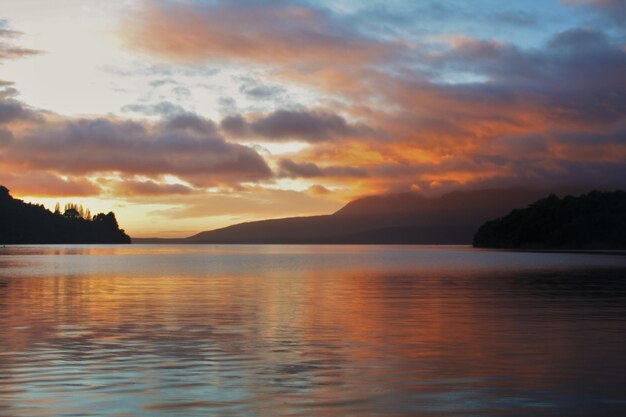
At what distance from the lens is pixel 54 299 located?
51219 mm

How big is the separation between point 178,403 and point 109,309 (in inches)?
1066

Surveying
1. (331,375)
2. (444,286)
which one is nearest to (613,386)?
(331,375)

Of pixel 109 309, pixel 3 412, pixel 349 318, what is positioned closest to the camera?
pixel 3 412

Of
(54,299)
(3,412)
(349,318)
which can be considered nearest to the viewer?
(3,412)

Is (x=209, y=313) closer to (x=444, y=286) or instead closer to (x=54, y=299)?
(x=54, y=299)

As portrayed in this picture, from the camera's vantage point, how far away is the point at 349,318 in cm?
3841

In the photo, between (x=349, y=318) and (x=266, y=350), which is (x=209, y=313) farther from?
(x=266, y=350)

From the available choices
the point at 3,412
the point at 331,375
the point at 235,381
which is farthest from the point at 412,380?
the point at 3,412

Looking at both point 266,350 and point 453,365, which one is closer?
point 453,365

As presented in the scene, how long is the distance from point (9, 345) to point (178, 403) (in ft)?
41.3

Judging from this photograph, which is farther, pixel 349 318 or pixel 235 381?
pixel 349 318

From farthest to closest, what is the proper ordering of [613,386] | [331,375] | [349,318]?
[349,318], [331,375], [613,386]

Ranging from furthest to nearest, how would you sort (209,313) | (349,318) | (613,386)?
(209,313) < (349,318) < (613,386)

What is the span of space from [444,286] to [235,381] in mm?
47606
